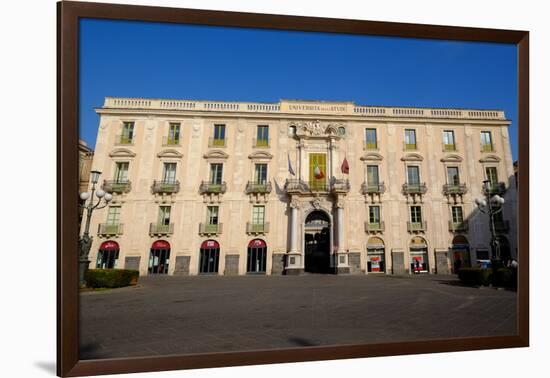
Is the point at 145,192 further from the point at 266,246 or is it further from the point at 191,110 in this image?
the point at 266,246

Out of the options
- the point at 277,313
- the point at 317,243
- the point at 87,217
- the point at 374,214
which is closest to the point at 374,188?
the point at 374,214

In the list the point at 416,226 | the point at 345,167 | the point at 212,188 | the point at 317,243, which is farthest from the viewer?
the point at 317,243

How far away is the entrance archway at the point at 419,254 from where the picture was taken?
4.91m

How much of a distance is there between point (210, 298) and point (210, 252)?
A: 0.67 meters

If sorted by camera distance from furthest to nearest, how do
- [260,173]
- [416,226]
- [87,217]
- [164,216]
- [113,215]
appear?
[260,173] < [416,226] < [164,216] < [113,215] < [87,217]

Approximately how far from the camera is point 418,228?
5141mm

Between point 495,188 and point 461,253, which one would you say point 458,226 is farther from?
point 495,188

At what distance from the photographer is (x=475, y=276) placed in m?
4.57

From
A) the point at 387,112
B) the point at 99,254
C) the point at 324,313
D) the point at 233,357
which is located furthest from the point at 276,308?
the point at 387,112

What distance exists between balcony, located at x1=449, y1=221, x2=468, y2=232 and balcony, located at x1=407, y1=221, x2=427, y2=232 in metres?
0.35

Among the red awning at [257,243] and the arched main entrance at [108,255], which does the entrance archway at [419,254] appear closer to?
the red awning at [257,243]

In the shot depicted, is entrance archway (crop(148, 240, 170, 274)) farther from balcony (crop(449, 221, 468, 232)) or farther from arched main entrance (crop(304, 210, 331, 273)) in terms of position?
balcony (crop(449, 221, 468, 232))

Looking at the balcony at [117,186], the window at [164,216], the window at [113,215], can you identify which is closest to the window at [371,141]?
the window at [164,216]

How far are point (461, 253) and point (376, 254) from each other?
1197 mm
